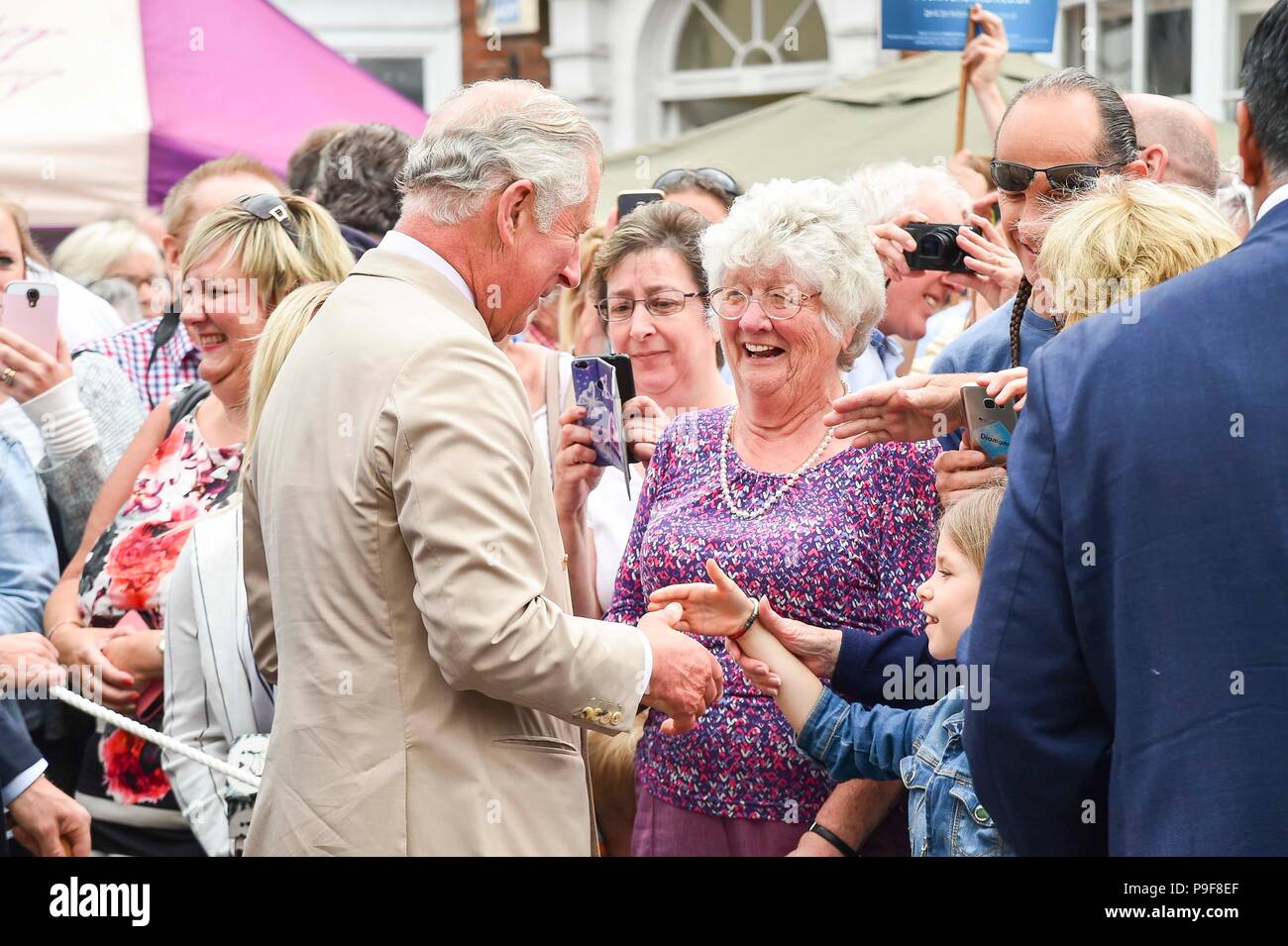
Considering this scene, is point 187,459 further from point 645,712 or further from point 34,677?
point 645,712

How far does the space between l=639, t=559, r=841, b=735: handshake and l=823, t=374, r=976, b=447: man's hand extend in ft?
1.21

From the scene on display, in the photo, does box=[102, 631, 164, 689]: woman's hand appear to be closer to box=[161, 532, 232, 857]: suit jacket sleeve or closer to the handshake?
box=[161, 532, 232, 857]: suit jacket sleeve

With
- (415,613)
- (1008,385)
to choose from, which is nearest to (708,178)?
(1008,385)

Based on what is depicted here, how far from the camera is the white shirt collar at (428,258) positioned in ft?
8.50

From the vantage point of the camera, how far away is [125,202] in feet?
23.7

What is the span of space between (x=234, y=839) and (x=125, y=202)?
4715 millimetres

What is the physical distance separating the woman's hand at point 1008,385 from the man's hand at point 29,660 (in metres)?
2.21

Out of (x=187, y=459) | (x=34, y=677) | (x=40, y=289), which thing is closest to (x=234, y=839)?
(x=34, y=677)

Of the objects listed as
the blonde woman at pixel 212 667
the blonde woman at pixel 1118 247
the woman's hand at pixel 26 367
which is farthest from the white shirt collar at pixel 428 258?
the woman's hand at pixel 26 367

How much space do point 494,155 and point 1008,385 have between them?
0.93m

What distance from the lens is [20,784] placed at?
3.59m

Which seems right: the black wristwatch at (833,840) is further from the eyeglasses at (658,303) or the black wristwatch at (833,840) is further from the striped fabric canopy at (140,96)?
the striped fabric canopy at (140,96)

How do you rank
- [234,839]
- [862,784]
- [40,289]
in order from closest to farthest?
1. [862,784]
2. [234,839]
3. [40,289]

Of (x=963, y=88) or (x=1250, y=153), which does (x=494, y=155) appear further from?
(x=963, y=88)
